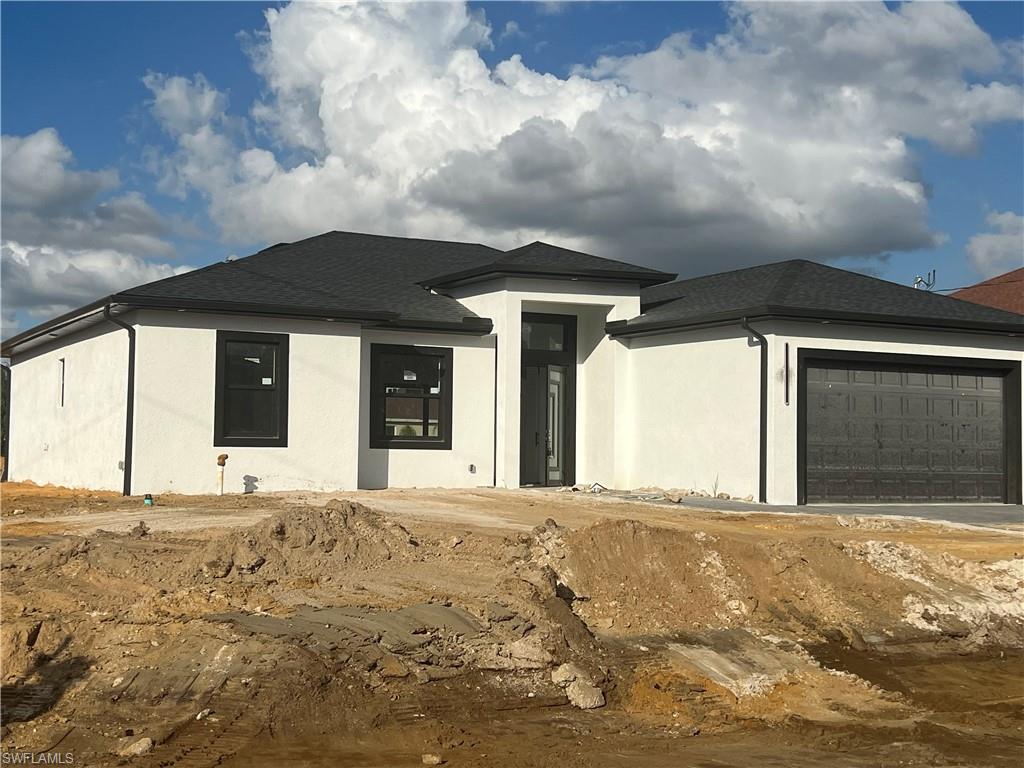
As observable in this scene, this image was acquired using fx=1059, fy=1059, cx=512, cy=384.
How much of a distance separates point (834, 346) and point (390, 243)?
1073 centimetres

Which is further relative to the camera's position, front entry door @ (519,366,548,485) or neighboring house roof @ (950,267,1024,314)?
neighboring house roof @ (950,267,1024,314)

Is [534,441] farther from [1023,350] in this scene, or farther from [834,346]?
[1023,350]

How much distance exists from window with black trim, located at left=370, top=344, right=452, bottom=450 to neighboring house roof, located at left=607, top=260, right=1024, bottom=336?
134 inches

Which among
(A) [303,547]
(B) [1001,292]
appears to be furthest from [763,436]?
(B) [1001,292]

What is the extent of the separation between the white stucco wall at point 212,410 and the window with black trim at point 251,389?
0.11 metres

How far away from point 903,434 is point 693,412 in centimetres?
355

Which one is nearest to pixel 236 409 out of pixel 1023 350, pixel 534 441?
pixel 534 441

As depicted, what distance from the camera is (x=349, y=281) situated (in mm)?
20141

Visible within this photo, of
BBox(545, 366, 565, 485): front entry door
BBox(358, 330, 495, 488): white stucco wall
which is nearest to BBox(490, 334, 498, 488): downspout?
BBox(358, 330, 495, 488): white stucco wall

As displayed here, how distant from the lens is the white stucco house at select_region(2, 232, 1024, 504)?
1678 cm

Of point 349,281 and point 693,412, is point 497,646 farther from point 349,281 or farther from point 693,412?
point 349,281

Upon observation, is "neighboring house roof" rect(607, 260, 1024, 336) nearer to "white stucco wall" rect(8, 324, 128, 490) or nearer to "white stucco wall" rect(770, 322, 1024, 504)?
"white stucco wall" rect(770, 322, 1024, 504)

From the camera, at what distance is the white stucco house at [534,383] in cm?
1678

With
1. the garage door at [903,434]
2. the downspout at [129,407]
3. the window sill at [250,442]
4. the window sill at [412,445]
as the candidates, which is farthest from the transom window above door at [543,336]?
the downspout at [129,407]
